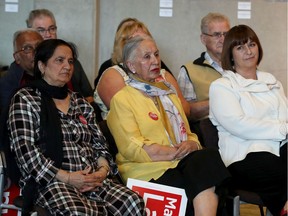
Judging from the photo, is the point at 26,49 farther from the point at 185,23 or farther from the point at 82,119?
the point at 185,23

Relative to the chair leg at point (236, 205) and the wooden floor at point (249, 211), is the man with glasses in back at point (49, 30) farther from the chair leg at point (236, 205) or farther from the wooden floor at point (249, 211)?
the chair leg at point (236, 205)

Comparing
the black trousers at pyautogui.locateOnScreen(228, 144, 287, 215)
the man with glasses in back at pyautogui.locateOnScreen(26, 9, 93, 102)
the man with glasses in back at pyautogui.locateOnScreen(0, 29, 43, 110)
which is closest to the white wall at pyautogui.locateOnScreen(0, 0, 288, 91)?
the man with glasses in back at pyautogui.locateOnScreen(26, 9, 93, 102)

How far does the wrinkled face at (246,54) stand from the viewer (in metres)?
3.62

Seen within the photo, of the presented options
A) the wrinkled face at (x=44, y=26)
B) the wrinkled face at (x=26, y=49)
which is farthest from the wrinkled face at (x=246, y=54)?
the wrinkled face at (x=44, y=26)

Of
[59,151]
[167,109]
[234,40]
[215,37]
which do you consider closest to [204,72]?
[215,37]

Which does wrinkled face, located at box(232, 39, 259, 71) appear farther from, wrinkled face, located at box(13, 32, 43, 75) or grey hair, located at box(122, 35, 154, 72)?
wrinkled face, located at box(13, 32, 43, 75)

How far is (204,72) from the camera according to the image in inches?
168

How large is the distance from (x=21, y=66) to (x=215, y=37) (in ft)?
4.73

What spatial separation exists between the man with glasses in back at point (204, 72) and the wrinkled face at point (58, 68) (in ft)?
3.46

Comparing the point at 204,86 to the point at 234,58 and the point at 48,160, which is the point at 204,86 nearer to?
the point at 234,58

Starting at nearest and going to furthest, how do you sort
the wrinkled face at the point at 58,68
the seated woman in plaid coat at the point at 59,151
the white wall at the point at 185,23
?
the seated woman in plaid coat at the point at 59,151 < the wrinkled face at the point at 58,68 < the white wall at the point at 185,23

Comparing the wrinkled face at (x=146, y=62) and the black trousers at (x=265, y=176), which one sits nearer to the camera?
the black trousers at (x=265, y=176)

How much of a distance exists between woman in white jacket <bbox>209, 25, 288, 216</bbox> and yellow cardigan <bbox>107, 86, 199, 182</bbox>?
1.27 feet

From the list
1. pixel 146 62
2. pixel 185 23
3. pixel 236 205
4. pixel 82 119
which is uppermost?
pixel 185 23
